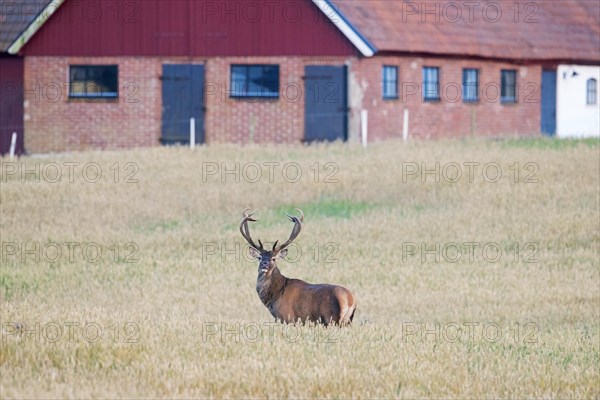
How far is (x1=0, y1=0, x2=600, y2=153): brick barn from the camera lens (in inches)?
1453

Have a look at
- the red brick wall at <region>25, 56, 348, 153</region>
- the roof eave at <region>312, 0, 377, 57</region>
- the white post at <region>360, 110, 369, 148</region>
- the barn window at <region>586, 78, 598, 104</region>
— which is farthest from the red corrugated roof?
the red brick wall at <region>25, 56, 348, 153</region>

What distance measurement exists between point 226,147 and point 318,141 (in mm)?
3427

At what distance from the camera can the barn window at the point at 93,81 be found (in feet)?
125

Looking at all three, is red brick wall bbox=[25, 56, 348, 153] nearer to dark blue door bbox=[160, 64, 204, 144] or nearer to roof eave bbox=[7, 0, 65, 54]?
dark blue door bbox=[160, 64, 204, 144]

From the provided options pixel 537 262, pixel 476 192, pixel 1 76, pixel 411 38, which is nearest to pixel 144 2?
pixel 1 76

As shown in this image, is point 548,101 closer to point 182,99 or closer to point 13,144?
point 182,99

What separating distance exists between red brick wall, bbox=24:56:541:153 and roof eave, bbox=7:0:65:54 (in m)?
0.53

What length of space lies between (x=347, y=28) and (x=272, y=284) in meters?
23.0

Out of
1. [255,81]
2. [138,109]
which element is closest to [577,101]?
[255,81]

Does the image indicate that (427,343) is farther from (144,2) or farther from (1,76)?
(1,76)

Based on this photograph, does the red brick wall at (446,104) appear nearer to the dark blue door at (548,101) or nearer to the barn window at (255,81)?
the dark blue door at (548,101)

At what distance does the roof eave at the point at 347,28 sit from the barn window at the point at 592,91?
13322mm

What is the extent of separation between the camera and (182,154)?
1326 inches

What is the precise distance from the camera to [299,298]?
13.8 m
